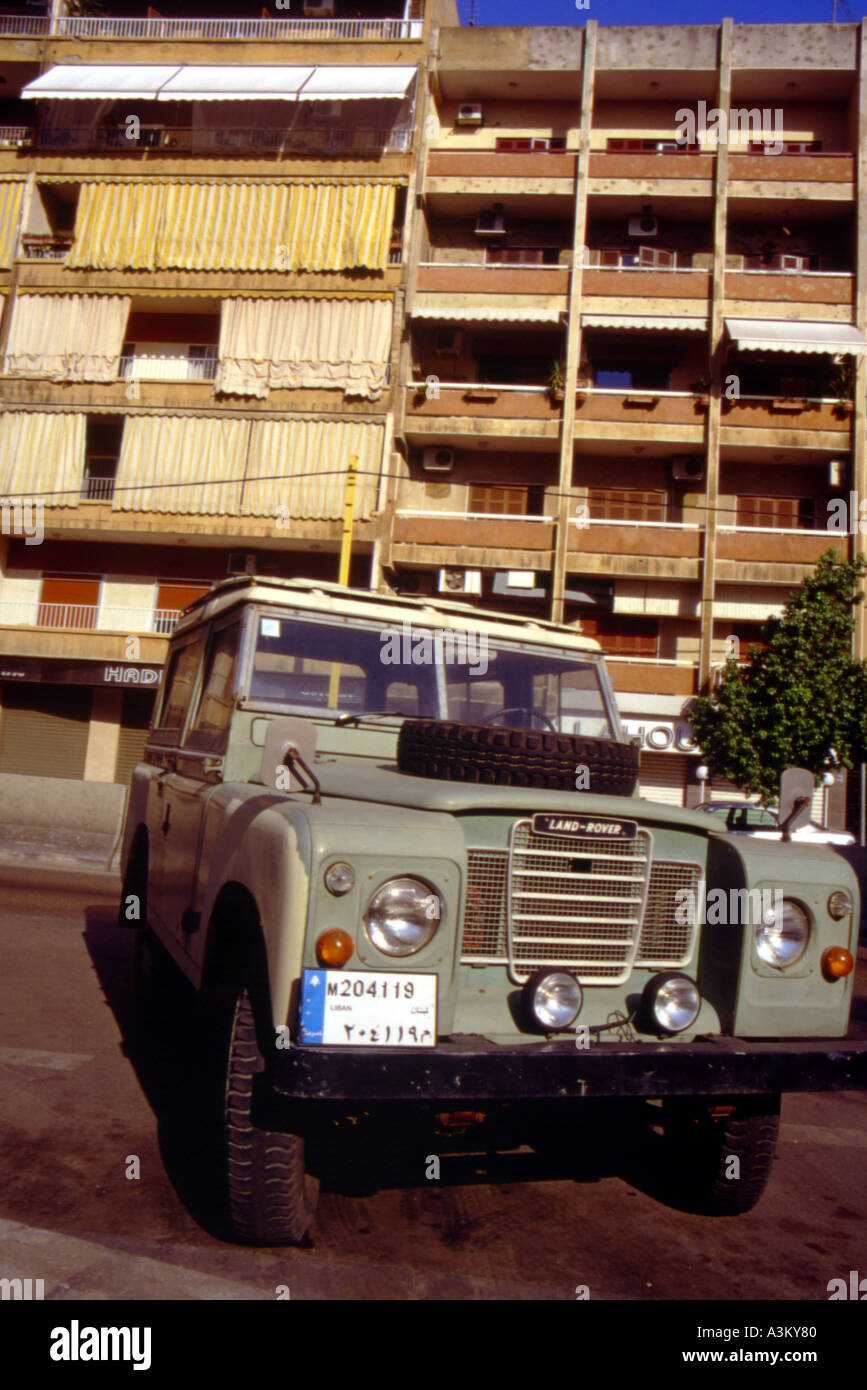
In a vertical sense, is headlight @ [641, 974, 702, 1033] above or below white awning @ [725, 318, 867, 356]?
below

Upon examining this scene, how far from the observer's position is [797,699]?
20.3 metres

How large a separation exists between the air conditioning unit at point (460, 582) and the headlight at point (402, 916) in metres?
21.5

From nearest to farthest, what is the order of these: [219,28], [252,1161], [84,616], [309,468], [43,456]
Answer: [252,1161] < [309,468] < [43,456] < [84,616] < [219,28]

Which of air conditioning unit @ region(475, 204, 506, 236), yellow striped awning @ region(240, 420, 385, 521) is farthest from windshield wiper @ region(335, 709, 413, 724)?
air conditioning unit @ region(475, 204, 506, 236)

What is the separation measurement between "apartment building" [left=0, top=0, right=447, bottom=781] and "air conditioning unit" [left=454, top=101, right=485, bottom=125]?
8.10 feet

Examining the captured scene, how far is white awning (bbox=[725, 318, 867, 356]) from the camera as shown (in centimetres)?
2353

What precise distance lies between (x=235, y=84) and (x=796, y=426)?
15723mm

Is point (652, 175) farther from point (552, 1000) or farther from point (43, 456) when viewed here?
point (552, 1000)

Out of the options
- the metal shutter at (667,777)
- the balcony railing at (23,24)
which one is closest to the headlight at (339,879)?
the metal shutter at (667,777)

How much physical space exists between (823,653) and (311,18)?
71.9 feet

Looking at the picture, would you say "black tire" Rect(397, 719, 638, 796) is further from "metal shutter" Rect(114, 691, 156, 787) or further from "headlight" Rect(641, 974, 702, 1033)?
"metal shutter" Rect(114, 691, 156, 787)

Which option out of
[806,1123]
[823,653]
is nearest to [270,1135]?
[806,1123]

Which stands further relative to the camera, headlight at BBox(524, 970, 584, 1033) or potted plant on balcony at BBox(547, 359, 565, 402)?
potted plant on balcony at BBox(547, 359, 565, 402)

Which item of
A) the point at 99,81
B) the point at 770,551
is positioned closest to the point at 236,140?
the point at 99,81
